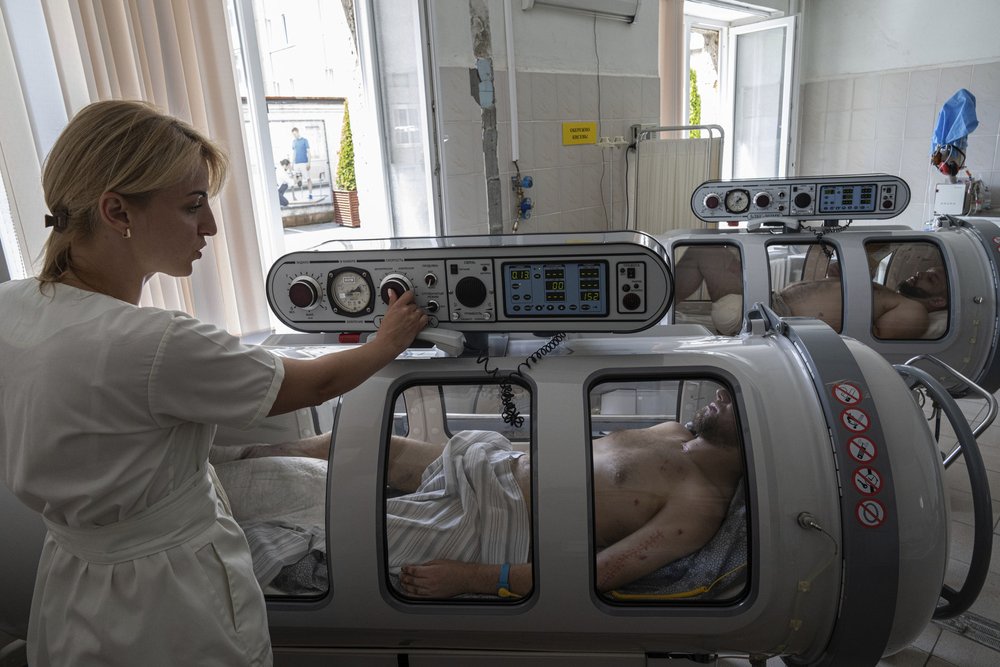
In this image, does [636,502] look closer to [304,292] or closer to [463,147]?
[304,292]

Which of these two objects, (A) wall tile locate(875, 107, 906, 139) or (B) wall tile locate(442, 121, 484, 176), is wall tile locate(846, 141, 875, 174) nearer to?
(A) wall tile locate(875, 107, 906, 139)

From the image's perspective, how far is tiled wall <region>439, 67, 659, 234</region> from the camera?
11.5 feet

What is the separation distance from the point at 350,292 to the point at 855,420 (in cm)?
93

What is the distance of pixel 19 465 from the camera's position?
2.94ft

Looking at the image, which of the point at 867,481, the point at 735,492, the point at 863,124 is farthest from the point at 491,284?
the point at 863,124

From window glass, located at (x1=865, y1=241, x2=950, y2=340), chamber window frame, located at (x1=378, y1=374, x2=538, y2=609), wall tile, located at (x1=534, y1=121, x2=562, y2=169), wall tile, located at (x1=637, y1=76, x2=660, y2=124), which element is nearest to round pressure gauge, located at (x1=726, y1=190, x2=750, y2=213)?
window glass, located at (x1=865, y1=241, x2=950, y2=340)

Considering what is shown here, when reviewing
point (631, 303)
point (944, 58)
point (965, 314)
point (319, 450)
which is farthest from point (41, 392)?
point (944, 58)

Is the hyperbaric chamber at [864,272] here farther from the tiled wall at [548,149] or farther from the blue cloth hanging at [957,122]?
the blue cloth hanging at [957,122]

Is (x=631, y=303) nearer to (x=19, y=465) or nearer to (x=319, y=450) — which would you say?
(x=319, y=450)

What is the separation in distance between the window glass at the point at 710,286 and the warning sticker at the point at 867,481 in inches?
75.5

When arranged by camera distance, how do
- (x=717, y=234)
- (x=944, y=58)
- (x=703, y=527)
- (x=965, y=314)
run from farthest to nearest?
(x=944, y=58) < (x=717, y=234) < (x=965, y=314) < (x=703, y=527)

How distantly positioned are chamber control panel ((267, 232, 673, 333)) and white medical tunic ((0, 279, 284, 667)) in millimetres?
343

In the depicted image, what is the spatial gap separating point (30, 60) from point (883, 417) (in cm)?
257

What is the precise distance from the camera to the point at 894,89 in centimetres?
546
